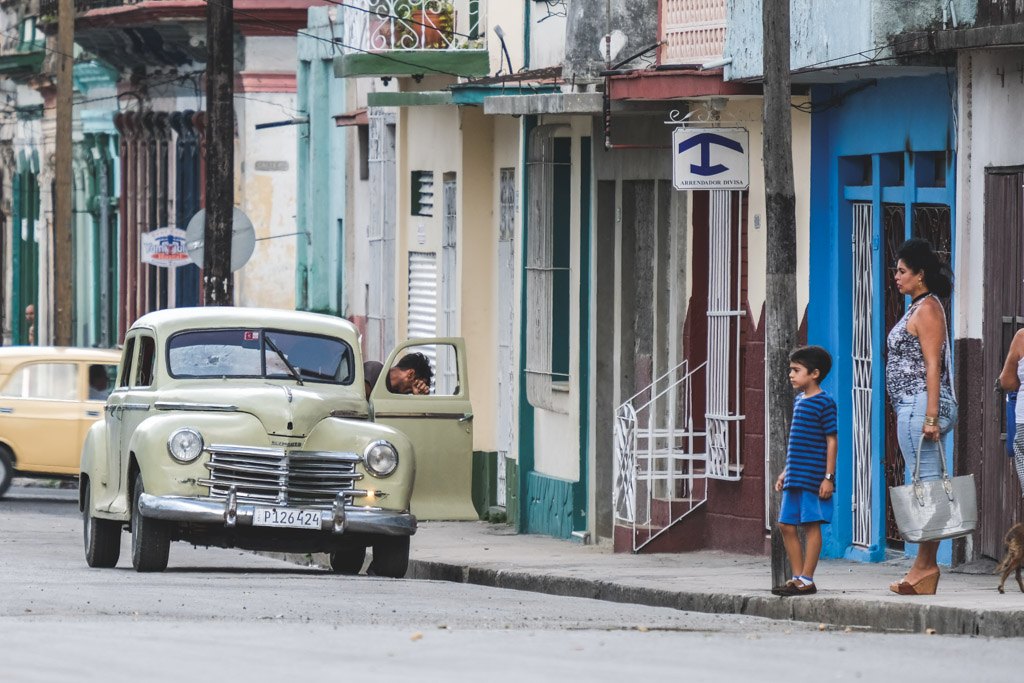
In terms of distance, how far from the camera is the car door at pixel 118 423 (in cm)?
1927

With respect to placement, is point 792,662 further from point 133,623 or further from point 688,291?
point 688,291

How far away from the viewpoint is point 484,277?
1066 inches

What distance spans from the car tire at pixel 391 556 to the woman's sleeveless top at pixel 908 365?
509 cm

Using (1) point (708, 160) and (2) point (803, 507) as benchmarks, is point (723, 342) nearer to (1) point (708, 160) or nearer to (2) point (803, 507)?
(1) point (708, 160)

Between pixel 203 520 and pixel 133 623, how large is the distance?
434cm

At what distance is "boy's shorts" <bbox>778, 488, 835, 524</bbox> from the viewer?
49.7ft

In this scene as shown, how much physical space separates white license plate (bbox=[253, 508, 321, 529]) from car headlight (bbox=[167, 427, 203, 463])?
0.56 metres

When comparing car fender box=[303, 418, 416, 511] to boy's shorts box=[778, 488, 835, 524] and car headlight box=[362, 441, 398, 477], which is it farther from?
boy's shorts box=[778, 488, 835, 524]

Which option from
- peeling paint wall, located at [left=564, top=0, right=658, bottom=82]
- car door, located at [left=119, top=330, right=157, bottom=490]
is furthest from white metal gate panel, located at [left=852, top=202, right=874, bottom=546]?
car door, located at [left=119, top=330, right=157, bottom=490]

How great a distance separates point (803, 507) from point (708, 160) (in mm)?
5248

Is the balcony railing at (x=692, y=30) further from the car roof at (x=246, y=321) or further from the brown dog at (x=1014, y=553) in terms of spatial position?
the brown dog at (x=1014, y=553)

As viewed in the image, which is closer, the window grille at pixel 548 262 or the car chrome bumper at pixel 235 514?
the car chrome bumper at pixel 235 514

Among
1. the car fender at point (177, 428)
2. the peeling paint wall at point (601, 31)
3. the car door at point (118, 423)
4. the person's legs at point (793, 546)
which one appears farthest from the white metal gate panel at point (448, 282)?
the person's legs at point (793, 546)

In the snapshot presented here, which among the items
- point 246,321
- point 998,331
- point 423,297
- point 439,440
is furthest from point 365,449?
point 423,297
